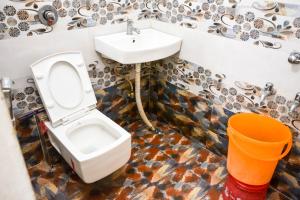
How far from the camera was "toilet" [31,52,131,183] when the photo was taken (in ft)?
4.70

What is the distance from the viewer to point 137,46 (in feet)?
5.94

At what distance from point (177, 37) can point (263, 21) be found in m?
0.71

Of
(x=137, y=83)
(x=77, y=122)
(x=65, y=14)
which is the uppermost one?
(x=65, y=14)

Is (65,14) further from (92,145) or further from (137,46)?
(92,145)

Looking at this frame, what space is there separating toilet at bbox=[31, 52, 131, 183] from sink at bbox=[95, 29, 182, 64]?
0.22 metres

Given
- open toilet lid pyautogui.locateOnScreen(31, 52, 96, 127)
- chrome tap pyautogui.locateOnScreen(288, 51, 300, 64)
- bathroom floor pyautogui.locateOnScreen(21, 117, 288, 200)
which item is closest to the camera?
chrome tap pyautogui.locateOnScreen(288, 51, 300, 64)

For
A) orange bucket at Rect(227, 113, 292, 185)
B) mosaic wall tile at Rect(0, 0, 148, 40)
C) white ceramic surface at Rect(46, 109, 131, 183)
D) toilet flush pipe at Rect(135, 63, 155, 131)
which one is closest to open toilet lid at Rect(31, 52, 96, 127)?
white ceramic surface at Rect(46, 109, 131, 183)

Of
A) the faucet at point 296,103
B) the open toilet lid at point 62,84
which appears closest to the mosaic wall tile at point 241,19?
the faucet at point 296,103

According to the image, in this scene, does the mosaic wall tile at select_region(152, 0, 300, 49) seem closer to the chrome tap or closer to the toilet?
the chrome tap

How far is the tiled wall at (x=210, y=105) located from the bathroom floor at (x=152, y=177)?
0.47 feet

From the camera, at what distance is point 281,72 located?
55.9 inches

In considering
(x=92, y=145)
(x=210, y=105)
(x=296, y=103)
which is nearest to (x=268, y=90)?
(x=296, y=103)

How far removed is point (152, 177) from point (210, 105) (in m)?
0.72

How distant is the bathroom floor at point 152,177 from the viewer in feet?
5.54
